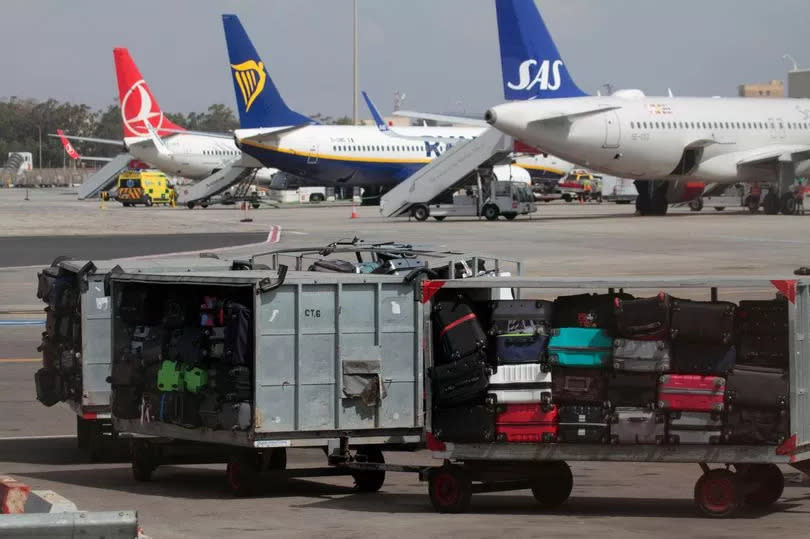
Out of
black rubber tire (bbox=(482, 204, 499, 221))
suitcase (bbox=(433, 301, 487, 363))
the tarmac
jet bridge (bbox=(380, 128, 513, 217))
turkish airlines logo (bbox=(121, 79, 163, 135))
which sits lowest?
the tarmac

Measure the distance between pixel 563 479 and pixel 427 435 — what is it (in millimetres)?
1143

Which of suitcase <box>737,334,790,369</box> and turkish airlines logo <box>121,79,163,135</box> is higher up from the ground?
turkish airlines logo <box>121,79,163,135</box>

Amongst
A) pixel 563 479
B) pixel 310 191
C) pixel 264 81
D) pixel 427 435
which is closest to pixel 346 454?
pixel 427 435

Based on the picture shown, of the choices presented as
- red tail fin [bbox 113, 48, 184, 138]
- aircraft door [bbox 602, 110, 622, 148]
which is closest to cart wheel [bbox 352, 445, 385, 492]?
aircraft door [bbox 602, 110, 622, 148]

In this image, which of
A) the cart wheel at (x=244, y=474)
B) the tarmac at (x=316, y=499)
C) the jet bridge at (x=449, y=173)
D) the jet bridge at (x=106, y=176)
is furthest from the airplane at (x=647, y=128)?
the jet bridge at (x=106, y=176)

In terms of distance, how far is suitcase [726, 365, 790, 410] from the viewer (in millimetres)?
11234

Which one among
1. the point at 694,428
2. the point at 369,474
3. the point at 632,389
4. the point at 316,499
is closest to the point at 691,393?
the point at 694,428

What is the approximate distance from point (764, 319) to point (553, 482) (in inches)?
83.2

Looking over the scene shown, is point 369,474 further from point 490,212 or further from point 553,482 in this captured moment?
→ point 490,212

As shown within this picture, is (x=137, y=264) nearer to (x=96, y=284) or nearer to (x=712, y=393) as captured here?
(x=96, y=284)

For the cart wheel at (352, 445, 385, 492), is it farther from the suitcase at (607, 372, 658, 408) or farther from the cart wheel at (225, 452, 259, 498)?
the suitcase at (607, 372, 658, 408)

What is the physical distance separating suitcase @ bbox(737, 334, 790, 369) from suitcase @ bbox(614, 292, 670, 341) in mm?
600

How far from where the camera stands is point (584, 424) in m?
11.7

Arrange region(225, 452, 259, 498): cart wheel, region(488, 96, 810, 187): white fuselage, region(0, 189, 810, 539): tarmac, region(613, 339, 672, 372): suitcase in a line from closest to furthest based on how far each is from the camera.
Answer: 1. region(0, 189, 810, 539): tarmac
2. region(613, 339, 672, 372): suitcase
3. region(225, 452, 259, 498): cart wheel
4. region(488, 96, 810, 187): white fuselage
